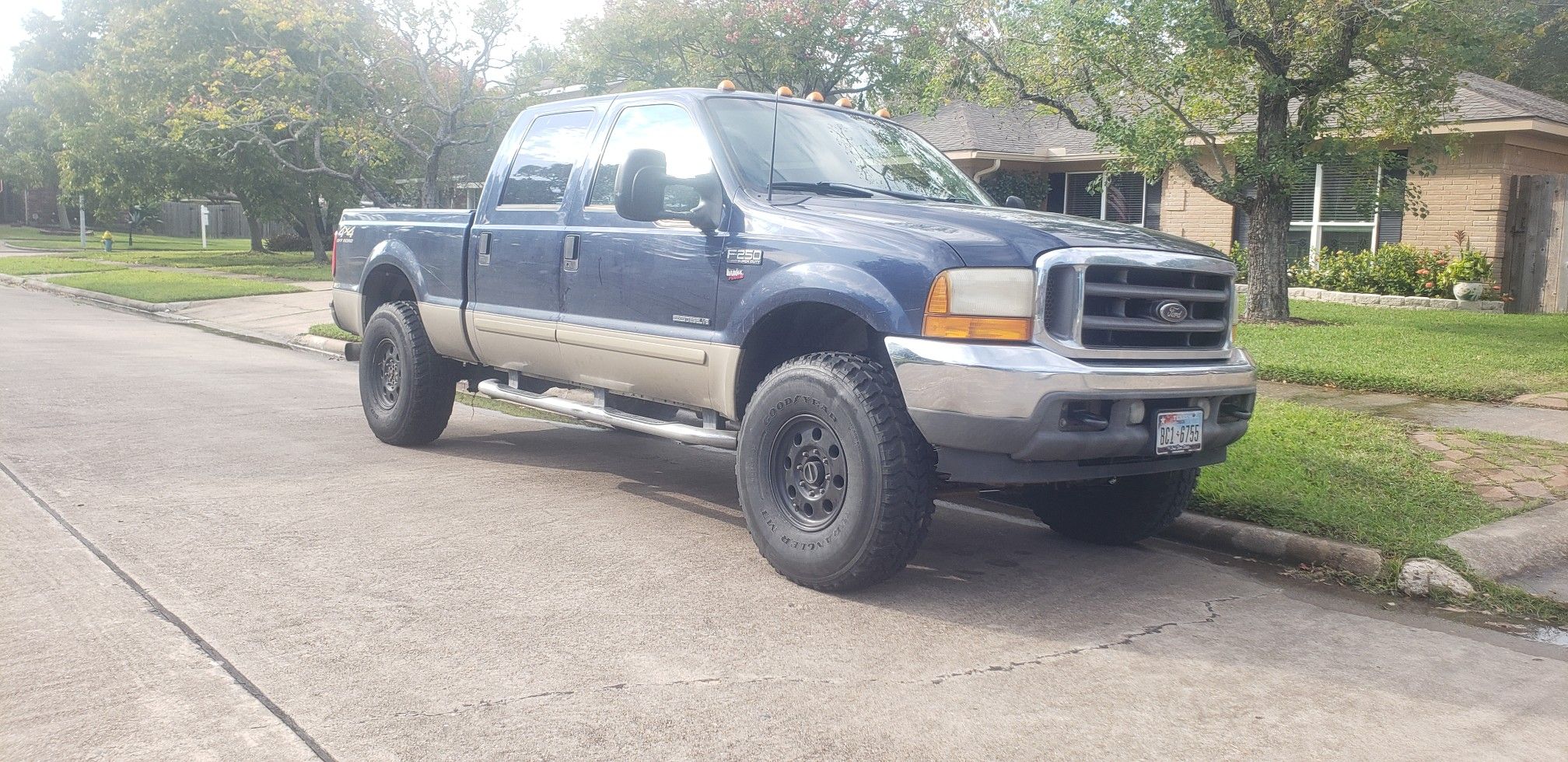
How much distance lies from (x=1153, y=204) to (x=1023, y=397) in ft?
65.2

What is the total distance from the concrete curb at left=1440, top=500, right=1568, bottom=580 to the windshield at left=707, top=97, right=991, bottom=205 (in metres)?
2.75

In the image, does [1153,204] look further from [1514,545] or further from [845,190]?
[845,190]

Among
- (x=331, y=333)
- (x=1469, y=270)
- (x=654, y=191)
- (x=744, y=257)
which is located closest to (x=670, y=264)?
(x=654, y=191)

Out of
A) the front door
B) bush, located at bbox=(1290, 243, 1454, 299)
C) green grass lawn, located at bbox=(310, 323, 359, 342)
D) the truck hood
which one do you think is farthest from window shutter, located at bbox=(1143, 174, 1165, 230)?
the truck hood

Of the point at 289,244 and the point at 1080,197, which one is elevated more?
the point at 1080,197

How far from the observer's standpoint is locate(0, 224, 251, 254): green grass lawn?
4394cm

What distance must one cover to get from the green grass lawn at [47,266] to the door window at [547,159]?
79.1 ft

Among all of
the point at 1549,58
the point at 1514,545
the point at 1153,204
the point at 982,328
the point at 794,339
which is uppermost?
the point at 1549,58

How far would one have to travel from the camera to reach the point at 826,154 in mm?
6203

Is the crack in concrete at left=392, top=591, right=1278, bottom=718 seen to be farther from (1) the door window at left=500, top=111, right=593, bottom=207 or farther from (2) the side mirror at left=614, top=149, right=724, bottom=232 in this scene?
(1) the door window at left=500, top=111, right=593, bottom=207

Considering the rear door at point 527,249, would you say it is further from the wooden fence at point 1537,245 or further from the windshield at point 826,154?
the wooden fence at point 1537,245

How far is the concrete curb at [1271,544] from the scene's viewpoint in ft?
18.7

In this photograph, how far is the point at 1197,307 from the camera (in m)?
5.32

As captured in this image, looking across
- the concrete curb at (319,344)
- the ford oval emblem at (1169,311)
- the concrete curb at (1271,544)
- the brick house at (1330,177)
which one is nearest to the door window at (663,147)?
the ford oval emblem at (1169,311)
